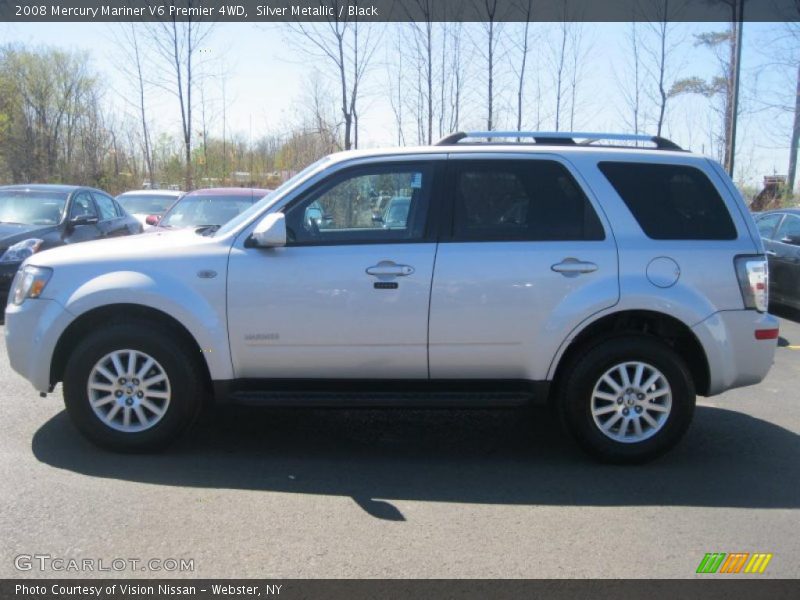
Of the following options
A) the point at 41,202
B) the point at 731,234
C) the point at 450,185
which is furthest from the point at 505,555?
the point at 41,202

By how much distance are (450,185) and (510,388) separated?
1404 millimetres

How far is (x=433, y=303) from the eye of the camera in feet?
14.3

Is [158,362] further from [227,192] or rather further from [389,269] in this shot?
[227,192]

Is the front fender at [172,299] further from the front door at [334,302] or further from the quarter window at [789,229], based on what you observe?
the quarter window at [789,229]

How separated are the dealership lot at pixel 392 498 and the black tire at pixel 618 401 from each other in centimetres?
15

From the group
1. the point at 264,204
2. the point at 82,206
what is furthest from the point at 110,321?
the point at 82,206

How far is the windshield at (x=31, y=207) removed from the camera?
9500 millimetres

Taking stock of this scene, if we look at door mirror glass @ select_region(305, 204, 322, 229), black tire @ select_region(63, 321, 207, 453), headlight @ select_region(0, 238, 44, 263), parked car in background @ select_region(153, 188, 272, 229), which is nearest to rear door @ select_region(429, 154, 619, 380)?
door mirror glass @ select_region(305, 204, 322, 229)

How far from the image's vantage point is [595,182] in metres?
4.55

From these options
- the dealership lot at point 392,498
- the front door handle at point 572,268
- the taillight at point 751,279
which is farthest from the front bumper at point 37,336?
the taillight at point 751,279

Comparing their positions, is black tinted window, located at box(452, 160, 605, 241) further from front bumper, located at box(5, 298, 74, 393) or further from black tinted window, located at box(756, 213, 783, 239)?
black tinted window, located at box(756, 213, 783, 239)

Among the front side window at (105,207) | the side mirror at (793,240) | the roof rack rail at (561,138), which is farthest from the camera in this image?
the front side window at (105,207)

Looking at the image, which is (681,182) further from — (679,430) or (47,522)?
(47,522)

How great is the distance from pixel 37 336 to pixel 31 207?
6216mm
